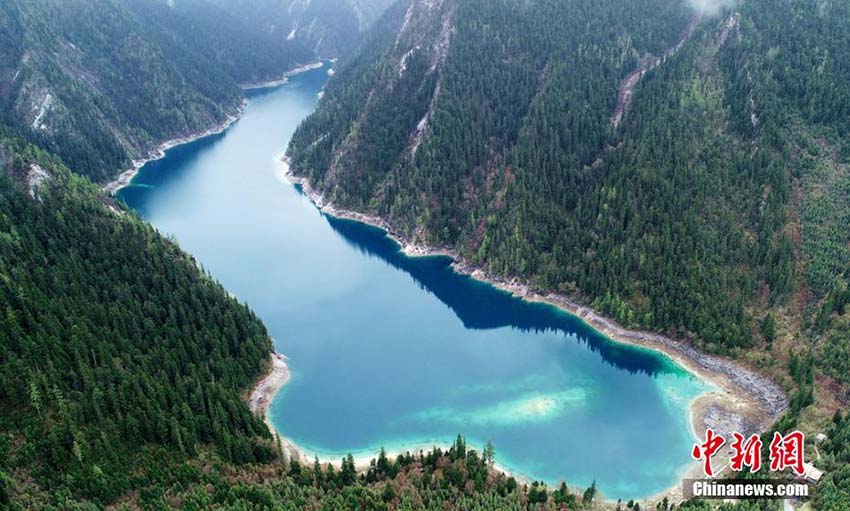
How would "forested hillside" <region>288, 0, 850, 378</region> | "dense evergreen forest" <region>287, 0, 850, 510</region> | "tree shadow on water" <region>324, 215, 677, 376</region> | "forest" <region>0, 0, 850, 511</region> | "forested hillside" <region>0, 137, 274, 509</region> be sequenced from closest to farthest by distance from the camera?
"forested hillside" <region>0, 137, 274, 509</region>, "forest" <region>0, 0, 850, 511</region>, "dense evergreen forest" <region>287, 0, 850, 510</region>, "tree shadow on water" <region>324, 215, 677, 376</region>, "forested hillside" <region>288, 0, 850, 378</region>

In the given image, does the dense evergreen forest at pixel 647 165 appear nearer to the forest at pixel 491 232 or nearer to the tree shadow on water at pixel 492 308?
the forest at pixel 491 232

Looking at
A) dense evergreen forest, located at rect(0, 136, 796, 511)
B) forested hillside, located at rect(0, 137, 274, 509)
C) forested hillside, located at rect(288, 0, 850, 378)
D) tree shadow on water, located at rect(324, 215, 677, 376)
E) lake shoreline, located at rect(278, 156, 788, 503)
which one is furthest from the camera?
forested hillside, located at rect(288, 0, 850, 378)

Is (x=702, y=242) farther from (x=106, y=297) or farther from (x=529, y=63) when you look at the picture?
(x=106, y=297)

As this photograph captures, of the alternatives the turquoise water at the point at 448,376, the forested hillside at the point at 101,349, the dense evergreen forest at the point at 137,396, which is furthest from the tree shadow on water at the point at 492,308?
the forested hillside at the point at 101,349

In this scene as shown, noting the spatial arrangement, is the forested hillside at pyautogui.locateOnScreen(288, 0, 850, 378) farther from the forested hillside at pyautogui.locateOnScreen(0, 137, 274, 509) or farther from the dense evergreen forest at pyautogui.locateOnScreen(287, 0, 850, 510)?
the forested hillside at pyautogui.locateOnScreen(0, 137, 274, 509)

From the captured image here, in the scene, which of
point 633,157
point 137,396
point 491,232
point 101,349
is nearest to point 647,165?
point 633,157

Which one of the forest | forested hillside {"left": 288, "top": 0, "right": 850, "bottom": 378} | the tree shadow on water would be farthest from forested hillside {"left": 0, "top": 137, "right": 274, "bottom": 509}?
forested hillside {"left": 288, "top": 0, "right": 850, "bottom": 378}
